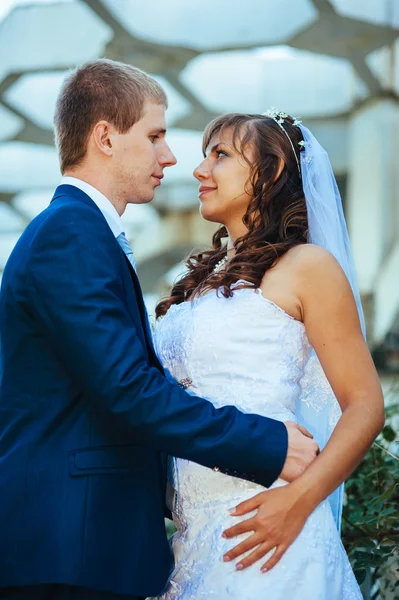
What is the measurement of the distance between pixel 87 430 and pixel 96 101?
0.99 metres

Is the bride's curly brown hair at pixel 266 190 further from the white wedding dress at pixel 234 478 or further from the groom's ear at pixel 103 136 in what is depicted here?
the groom's ear at pixel 103 136

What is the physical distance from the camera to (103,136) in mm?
2420

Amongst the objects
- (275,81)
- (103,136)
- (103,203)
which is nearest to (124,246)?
(103,203)

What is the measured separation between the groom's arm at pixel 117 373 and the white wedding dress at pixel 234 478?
13.5 inches

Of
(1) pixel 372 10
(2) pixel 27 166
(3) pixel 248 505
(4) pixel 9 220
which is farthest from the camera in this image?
(4) pixel 9 220

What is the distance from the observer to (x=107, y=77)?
7.97ft

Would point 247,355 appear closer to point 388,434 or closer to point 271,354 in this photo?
point 271,354

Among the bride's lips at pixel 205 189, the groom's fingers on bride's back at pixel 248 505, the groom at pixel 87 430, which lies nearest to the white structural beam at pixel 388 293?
the bride's lips at pixel 205 189

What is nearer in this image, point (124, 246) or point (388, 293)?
point (124, 246)

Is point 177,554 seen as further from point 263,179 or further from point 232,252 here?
point 263,179

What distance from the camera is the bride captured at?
7.46 ft

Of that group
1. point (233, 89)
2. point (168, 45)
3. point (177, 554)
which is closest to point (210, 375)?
point (177, 554)

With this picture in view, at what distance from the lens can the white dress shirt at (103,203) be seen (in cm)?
233

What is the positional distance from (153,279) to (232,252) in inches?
337
